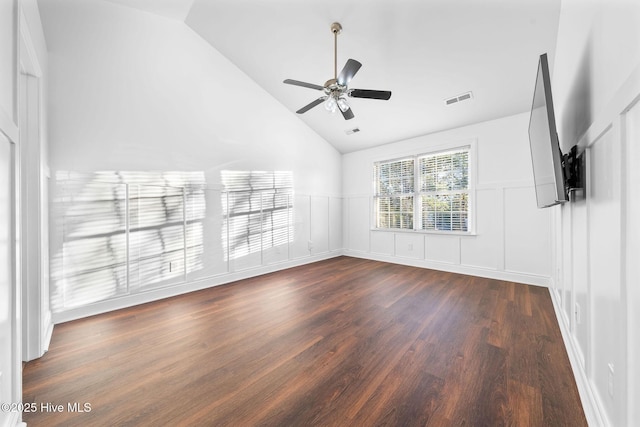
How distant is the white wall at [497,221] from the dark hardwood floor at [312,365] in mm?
919

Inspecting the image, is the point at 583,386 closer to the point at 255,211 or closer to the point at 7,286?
the point at 7,286

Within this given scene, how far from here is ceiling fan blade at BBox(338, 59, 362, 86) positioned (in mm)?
2426

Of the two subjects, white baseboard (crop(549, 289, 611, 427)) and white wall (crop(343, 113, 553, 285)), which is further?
white wall (crop(343, 113, 553, 285))

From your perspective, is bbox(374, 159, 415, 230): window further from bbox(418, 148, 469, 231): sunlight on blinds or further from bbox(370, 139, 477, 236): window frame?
bbox(418, 148, 469, 231): sunlight on blinds

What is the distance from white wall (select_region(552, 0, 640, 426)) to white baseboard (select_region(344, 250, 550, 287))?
2.26 m

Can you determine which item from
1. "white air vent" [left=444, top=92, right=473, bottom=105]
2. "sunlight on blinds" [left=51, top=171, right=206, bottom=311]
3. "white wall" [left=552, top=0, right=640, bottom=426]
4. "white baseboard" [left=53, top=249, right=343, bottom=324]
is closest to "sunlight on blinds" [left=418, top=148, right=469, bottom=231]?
"white air vent" [left=444, top=92, right=473, bottom=105]

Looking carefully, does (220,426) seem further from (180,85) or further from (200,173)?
(180,85)

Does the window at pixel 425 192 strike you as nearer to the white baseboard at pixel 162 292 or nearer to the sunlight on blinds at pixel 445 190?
the sunlight on blinds at pixel 445 190

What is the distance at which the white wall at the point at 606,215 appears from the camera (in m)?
0.91

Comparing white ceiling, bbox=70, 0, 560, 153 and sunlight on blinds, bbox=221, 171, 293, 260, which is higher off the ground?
white ceiling, bbox=70, 0, 560, 153

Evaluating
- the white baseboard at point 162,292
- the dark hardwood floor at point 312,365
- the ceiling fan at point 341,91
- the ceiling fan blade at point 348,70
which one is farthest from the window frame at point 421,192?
the ceiling fan blade at point 348,70

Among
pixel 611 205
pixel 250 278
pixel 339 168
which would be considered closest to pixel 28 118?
pixel 250 278

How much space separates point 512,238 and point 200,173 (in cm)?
507

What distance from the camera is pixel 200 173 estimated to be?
3.77 metres
